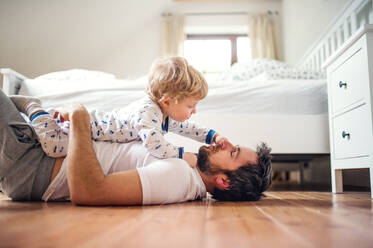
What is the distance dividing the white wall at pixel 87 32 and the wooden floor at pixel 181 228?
2798 millimetres

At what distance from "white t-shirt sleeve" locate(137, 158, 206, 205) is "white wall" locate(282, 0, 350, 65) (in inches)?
77.7

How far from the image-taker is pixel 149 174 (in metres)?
0.90

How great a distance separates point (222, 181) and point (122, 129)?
1.26ft

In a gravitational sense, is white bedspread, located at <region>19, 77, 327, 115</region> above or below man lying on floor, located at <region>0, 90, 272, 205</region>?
above

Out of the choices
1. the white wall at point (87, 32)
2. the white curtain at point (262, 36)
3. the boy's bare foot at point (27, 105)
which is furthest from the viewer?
the white curtain at point (262, 36)

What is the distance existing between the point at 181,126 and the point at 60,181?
52 centimetres

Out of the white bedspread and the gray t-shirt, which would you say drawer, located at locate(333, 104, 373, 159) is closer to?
the white bedspread

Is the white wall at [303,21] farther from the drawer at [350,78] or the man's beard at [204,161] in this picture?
the man's beard at [204,161]

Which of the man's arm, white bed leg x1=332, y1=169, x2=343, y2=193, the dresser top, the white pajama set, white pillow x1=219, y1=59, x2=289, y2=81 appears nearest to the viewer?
the man's arm

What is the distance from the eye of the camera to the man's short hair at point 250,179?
3.49 ft

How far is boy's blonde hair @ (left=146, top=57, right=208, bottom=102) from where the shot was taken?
3.73ft

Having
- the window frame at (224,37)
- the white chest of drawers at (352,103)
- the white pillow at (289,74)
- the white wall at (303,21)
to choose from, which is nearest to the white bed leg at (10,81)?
the white pillow at (289,74)

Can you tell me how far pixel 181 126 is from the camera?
1.33 m

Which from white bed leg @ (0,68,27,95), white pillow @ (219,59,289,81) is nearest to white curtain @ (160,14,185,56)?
white pillow @ (219,59,289,81)
